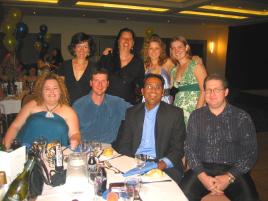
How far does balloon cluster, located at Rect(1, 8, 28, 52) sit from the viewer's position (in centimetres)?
657

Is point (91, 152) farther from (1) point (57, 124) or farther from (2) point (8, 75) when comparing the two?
(2) point (8, 75)

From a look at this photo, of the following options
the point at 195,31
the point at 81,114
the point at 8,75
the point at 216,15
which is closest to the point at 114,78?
the point at 81,114

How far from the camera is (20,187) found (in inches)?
53.9

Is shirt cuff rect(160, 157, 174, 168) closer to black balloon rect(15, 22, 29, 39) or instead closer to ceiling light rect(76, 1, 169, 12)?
black balloon rect(15, 22, 29, 39)

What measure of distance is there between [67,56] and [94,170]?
9.95 m

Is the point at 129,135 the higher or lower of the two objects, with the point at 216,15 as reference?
lower

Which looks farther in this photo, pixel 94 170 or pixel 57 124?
pixel 57 124

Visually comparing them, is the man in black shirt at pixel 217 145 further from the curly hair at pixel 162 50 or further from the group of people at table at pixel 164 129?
the curly hair at pixel 162 50

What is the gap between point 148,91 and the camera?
251 cm

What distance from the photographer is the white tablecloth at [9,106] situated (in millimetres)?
5066

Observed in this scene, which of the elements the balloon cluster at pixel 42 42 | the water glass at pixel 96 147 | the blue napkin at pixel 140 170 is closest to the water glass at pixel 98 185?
the blue napkin at pixel 140 170

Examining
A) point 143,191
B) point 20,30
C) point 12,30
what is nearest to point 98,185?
point 143,191

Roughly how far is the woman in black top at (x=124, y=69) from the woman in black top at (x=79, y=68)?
0.82 feet

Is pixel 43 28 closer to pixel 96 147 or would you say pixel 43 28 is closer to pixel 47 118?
pixel 47 118
